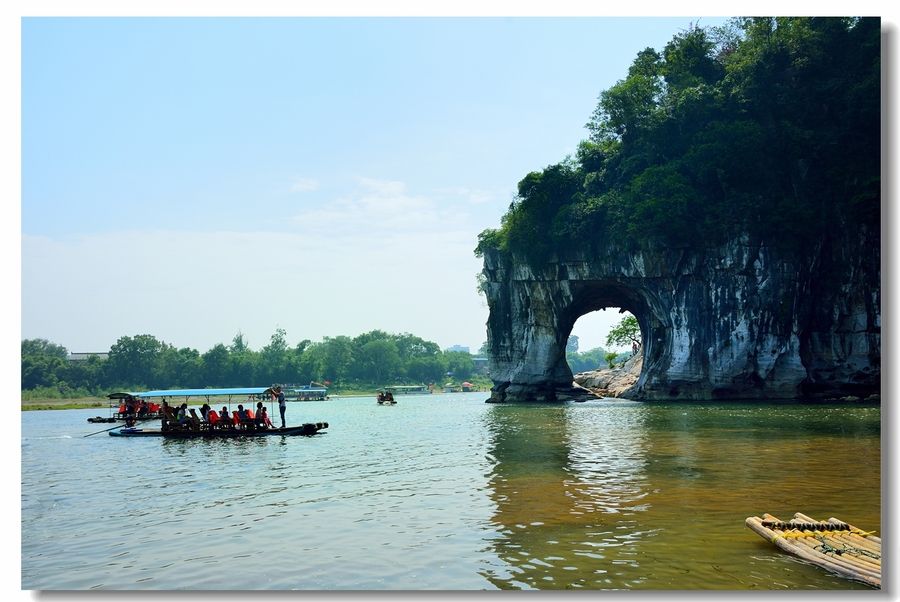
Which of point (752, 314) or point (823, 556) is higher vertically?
point (752, 314)

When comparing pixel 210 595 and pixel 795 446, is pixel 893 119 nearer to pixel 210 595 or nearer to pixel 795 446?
pixel 210 595

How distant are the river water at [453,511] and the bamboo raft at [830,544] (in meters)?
0.15

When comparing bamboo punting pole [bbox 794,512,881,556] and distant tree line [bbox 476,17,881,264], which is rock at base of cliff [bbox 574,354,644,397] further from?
bamboo punting pole [bbox 794,512,881,556]

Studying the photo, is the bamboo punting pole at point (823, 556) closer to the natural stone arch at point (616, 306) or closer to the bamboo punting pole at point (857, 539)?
the bamboo punting pole at point (857, 539)

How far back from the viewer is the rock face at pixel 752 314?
120 feet

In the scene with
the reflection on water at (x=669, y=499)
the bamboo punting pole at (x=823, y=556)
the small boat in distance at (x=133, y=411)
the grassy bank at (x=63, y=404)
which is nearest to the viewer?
the bamboo punting pole at (x=823, y=556)

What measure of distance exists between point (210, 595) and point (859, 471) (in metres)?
10.9

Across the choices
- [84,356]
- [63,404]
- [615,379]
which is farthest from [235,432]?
[63,404]

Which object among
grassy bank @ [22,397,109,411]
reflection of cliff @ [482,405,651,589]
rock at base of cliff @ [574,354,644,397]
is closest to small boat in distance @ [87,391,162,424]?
grassy bank @ [22,397,109,411]

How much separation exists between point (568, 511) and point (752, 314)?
31.3 metres

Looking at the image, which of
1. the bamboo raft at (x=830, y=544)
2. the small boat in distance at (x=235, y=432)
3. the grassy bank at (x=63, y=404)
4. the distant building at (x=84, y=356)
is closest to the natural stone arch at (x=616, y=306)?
the small boat in distance at (x=235, y=432)

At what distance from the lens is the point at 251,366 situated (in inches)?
3686

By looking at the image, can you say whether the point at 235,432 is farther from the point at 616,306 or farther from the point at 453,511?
the point at 616,306

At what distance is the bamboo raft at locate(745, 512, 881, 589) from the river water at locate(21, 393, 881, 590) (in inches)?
5.7
